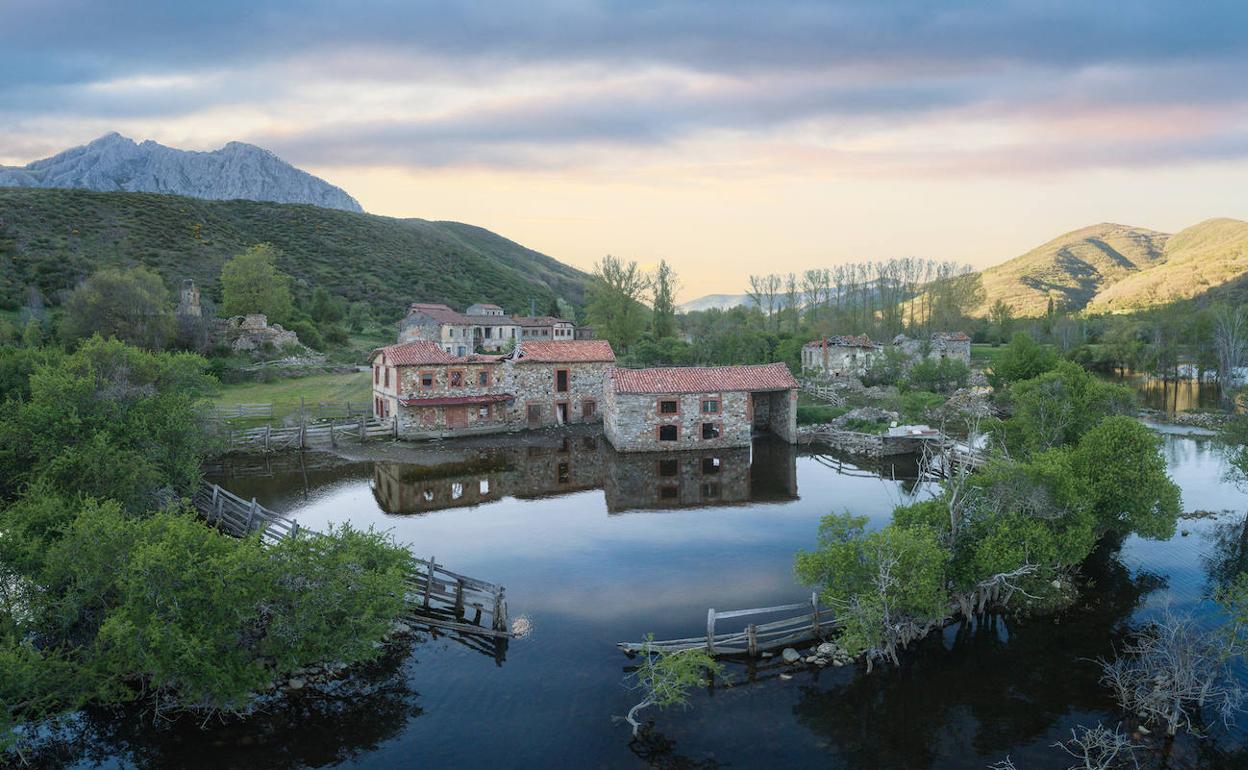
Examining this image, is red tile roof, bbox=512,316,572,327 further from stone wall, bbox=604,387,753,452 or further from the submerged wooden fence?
the submerged wooden fence

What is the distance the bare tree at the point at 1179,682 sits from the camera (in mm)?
14141

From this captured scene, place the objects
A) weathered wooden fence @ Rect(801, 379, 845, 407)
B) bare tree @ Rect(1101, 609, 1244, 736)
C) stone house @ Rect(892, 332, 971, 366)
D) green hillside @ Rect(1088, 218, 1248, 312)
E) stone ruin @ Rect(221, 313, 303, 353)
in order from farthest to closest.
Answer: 1. green hillside @ Rect(1088, 218, 1248, 312)
2. stone house @ Rect(892, 332, 971, 366)
3. stone ruin @ Rect(221, 313, 303, 353)
4. weathered wooden fence @ Rect(801, 379, 845, 407)
5. bare tree @ Rect(1101, 609, 1244, 736)

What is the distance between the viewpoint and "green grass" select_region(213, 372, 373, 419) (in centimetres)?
4762

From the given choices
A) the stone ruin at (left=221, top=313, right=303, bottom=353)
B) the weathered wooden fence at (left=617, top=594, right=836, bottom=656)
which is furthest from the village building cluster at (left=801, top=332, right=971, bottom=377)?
the weathered wooden fence at (left=617, top=594, right=836, bottom=656)

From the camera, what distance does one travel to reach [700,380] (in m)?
39.6

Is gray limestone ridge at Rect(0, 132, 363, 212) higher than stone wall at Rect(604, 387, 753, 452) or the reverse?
higher

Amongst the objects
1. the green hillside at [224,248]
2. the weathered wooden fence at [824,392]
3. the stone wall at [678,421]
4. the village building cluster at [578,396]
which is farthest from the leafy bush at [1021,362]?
the green hillside at [224,248]

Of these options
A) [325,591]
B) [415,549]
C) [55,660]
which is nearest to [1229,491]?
[415,549]

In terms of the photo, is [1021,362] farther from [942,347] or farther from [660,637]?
[660,637]

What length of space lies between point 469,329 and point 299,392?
84.5 ft

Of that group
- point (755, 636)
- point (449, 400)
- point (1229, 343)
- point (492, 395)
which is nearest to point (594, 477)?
point (492, 395)

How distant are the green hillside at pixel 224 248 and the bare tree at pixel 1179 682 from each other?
85.7 metres

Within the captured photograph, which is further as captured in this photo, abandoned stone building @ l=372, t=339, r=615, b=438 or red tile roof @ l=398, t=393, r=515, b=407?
abandoned stone building @ l=372, t=339, r=615, b=438

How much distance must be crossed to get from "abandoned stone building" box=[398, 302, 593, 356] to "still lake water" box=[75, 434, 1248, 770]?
4375 cm
